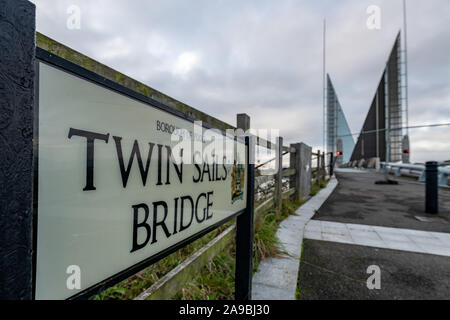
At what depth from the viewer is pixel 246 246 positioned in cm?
175

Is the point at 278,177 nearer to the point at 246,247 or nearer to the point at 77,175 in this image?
the point at 246,247

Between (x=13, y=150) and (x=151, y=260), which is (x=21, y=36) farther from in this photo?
(x=151, y=260)

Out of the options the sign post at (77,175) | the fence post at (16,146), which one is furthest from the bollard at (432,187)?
the fence post at (16,146)

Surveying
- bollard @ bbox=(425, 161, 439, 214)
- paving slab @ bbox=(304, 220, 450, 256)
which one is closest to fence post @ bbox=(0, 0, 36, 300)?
paving slab @ bbox=(304, 220, 450, 256)

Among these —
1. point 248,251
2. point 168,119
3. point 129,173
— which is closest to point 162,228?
point 129,173

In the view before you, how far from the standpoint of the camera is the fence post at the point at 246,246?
5.58 ft

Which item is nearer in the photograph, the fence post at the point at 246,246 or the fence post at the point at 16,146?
the fence post at the point at 16,146

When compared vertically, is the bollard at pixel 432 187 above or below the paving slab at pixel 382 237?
above

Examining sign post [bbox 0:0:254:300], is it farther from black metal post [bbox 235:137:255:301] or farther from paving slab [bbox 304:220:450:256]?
paving slab [bbox 304:220:450:256]

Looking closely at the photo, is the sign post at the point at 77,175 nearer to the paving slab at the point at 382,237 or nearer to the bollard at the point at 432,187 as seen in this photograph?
the paving slab at the point at 382,237

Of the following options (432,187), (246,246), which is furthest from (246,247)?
(432,187)

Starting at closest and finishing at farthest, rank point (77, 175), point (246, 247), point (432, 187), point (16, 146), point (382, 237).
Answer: point (16, 146) → point (77, 175) → point (246, 247) → point (382, 237) → point (432, 187)

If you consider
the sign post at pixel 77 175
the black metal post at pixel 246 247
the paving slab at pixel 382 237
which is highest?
the sign post at pixel 77 175

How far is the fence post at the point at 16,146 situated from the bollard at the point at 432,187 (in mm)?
6059
